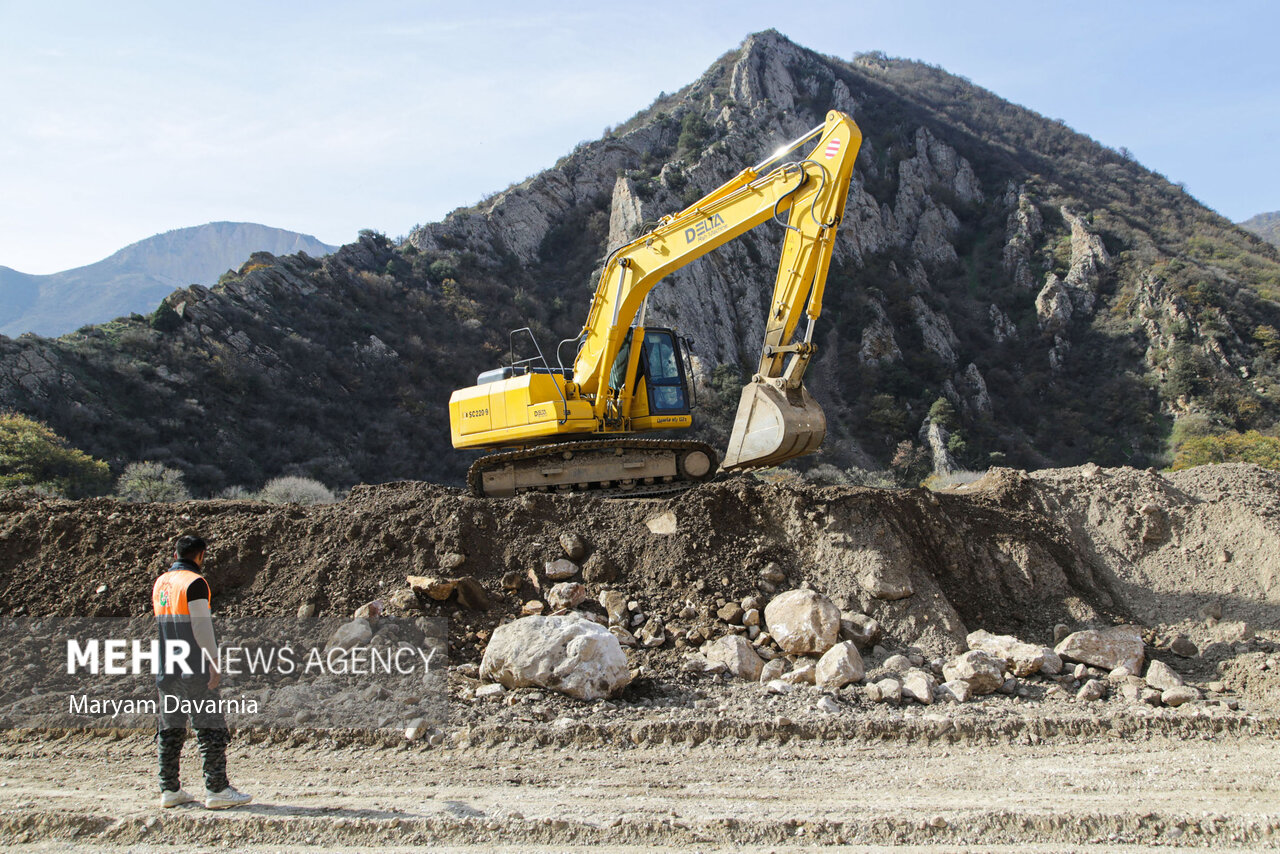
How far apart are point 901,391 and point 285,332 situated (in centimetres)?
2979

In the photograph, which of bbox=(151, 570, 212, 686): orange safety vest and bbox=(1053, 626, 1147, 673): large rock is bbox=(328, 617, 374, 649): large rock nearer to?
bbox=(151, 570, 212, 686): orange safety vest

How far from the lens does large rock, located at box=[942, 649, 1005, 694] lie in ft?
19.8

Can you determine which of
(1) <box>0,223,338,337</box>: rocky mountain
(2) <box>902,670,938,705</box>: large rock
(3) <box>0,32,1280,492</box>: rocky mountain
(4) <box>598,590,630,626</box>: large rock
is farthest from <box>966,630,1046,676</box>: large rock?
(1) <box>0,223,338,337</box>: rocky mountain

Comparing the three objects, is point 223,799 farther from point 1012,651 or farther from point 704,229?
point 704,229

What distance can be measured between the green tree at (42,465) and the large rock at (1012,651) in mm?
18648

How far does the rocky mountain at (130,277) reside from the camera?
102m

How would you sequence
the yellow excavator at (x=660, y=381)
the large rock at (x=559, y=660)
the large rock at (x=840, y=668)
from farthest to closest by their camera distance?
the yellow excavator at (x=660, y=381) < the large rock at (x=840, y=668) < the large rock at (x=559, y=660)

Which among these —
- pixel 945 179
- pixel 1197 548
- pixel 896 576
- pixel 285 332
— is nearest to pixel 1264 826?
pixel 896 576

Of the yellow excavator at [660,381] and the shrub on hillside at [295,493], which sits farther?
the shrub on hillside at [295,493]

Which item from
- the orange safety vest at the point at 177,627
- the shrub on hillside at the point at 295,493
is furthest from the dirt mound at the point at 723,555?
the shrub on hillside at the point at 295,493

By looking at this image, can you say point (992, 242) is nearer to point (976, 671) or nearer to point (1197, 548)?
point (1197, 548)

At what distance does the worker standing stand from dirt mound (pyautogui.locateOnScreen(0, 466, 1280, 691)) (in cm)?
256

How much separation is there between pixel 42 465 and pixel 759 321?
98.0 feet

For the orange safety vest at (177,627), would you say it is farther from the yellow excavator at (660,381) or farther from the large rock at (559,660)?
the yellow excavator at (660,381)
